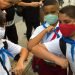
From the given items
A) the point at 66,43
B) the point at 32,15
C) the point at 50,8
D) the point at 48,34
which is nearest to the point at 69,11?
the point at 66,43

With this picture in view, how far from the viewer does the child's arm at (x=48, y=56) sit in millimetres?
1808

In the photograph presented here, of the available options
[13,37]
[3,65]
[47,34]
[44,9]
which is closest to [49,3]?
[44,9]

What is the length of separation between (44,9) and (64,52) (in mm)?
952

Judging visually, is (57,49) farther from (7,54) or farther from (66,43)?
(7,54)

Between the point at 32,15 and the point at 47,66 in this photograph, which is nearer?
the point at 47,66

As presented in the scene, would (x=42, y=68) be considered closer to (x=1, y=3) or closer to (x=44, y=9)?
(x=44, y=9)

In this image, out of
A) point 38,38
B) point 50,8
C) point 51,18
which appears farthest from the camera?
point 50,8

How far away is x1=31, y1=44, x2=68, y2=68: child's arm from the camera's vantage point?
71.2 inches

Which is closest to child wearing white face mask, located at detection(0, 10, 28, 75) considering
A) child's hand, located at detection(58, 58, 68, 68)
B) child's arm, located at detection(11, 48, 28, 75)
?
child's arm, located at detection(11, 48, 28, 75)

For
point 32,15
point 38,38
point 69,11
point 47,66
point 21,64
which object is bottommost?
point 32,15

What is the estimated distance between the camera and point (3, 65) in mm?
2074

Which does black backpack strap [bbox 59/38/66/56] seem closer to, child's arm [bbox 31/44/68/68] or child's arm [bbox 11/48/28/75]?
child's arm [bbox 31/44/68/68]

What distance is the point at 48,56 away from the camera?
6.22 ft

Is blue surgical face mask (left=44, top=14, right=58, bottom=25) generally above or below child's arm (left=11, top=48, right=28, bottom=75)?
above
